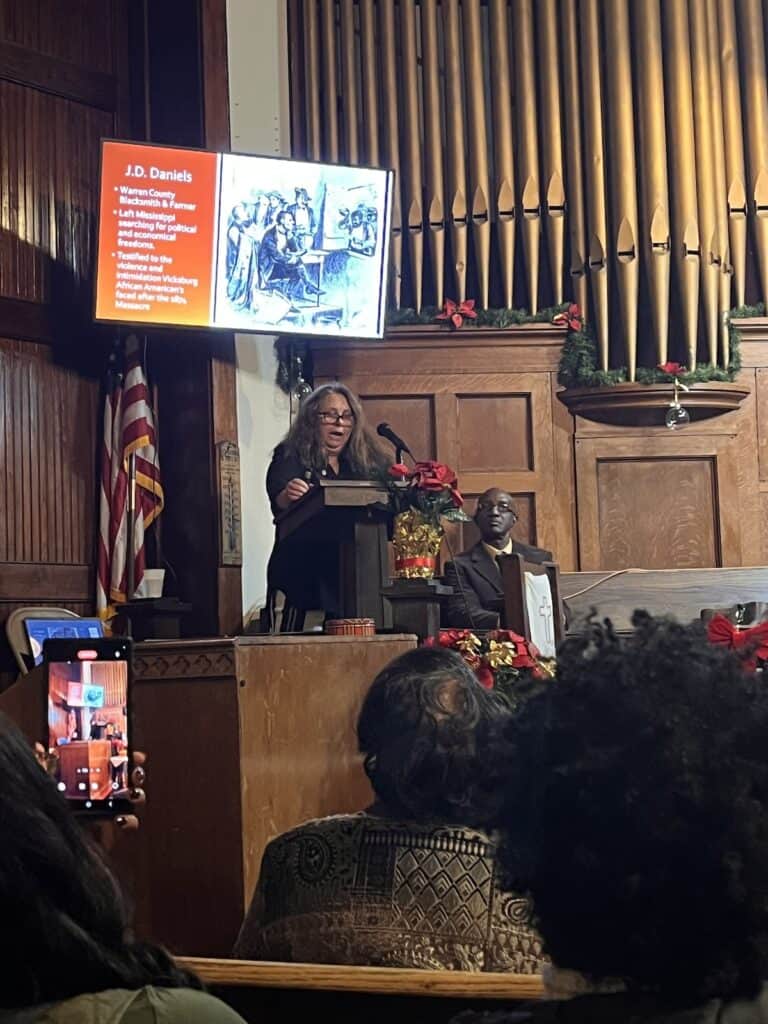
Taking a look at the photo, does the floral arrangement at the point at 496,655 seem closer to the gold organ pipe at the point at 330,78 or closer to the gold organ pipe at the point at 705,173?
the gold organ pipe at the point at 705,173

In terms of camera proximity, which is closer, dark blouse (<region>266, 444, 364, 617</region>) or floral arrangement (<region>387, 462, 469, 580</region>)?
floral arrangement (<region>387, 462, 469, 580</region>)

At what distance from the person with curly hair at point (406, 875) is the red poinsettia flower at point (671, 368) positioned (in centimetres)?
502

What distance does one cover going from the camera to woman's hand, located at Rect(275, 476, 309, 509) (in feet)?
16.7

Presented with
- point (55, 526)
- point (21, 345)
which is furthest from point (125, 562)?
point (21, 345)

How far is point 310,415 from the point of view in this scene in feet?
18.1

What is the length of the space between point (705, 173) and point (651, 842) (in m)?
6.75

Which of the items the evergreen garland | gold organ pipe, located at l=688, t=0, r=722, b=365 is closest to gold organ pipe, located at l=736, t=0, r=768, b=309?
gold organ pipe, located at l=688, t=0, r=722, b=365

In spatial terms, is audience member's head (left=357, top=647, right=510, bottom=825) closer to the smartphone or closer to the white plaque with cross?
the smartphone

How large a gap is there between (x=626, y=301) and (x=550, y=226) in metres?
0.51

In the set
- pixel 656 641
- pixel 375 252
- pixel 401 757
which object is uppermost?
pixel 375 252

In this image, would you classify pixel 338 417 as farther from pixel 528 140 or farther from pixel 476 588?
pixel 528 140

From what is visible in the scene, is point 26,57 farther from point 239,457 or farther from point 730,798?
point 730,798

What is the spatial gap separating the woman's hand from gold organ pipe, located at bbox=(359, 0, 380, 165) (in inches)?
107

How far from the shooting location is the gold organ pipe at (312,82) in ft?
24.5
